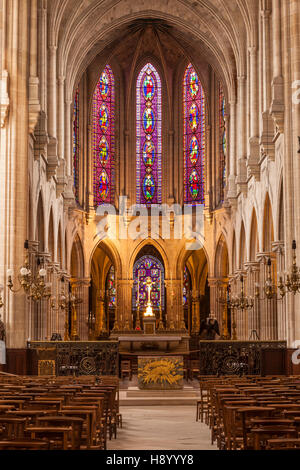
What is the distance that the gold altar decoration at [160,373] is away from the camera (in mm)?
22625

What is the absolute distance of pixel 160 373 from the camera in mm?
22672

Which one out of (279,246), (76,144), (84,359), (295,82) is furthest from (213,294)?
(295,82)

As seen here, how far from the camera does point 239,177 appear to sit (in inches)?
1441

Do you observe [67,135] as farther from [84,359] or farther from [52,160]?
[84,359]

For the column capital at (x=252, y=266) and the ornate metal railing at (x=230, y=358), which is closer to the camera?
the ornate metal railing at (x=230, y=358)

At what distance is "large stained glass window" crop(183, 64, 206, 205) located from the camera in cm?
4566

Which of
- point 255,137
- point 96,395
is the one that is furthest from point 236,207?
point 96,395

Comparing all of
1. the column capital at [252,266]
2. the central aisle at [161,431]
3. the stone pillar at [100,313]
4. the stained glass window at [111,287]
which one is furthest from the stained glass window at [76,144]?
the central aisle at [161,431]

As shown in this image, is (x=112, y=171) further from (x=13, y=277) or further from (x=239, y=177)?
(x=13, y=277)

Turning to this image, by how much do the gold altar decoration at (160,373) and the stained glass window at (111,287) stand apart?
24.9 meters

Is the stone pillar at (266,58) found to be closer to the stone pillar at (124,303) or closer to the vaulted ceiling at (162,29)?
the vaulted ceiling at (162,29)

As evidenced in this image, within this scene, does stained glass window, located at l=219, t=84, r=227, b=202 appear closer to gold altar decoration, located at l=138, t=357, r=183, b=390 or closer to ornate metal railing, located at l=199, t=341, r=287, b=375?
ornate metal railing, located at l=199, t=341, r=287, b=375

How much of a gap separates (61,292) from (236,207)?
9.97 meters
